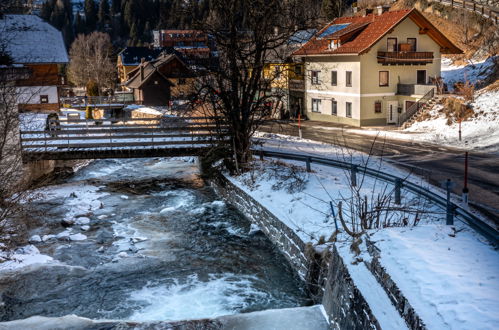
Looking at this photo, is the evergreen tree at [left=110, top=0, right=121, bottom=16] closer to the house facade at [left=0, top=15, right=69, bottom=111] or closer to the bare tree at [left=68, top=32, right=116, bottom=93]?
the bare tree at [left=68, top=32, right=116, bottom=93]

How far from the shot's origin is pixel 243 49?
22.8m

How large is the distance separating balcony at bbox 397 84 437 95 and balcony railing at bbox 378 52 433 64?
190 centimetres

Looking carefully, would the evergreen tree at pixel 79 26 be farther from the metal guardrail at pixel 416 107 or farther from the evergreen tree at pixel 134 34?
the metal guardrail at pixel 416 107

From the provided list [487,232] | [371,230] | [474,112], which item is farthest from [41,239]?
[474,112]

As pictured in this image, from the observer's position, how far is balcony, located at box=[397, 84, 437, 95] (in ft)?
120

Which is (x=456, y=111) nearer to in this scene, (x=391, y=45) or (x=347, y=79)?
(x=391, y=45)

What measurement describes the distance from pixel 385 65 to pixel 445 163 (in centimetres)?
1903

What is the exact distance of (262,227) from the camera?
17.9 meters

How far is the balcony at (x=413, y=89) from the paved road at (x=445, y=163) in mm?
6365

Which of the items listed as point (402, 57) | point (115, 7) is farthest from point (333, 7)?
point (115, 7)

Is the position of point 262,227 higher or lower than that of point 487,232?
lower

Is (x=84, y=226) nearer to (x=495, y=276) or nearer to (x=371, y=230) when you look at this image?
(x=371, y=230)

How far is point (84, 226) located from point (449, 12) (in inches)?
2050

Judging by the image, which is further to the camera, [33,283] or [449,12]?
[449,12]
